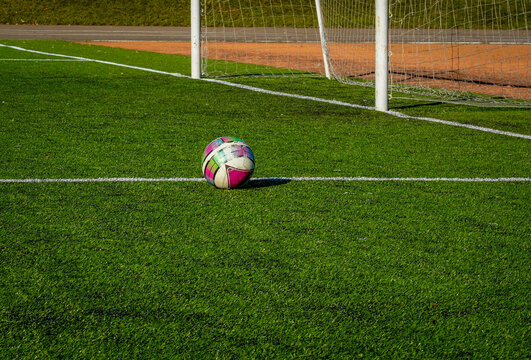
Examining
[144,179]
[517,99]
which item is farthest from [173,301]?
[517,99]

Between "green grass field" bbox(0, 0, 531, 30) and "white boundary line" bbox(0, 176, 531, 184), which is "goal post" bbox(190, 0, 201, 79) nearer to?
"white boundary line" bbox(0, 176, 531, 184)

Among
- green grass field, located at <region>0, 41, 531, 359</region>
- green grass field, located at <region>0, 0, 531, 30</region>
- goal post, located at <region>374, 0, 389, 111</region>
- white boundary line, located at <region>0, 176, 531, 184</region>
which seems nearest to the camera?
green grass field, located at <region>0, 41, 531, 359</region>

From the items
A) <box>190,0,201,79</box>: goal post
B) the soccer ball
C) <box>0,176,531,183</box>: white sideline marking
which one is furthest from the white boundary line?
<box>190,0,201,79</box>: goal post

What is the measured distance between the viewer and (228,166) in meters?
4.70

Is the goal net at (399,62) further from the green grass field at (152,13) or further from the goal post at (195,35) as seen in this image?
the green grass field at (152,13)

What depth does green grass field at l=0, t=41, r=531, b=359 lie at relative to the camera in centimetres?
272

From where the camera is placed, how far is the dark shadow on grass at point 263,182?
4941mm

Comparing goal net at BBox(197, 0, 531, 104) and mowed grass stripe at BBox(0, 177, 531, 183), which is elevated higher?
goal net at BBox(197, 0, 531, 104)

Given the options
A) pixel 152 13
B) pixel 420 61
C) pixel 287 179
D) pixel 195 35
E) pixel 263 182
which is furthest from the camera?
pixel 152 13

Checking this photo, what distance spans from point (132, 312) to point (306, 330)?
2.45 feet

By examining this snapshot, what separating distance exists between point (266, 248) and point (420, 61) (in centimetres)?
1400

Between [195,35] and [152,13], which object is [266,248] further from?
[152,13]

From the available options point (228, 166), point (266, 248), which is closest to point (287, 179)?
point (228, 166)

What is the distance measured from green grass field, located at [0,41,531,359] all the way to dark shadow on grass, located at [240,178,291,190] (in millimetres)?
132
